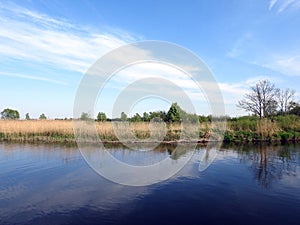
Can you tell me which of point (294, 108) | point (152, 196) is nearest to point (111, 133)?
point (152, 196)

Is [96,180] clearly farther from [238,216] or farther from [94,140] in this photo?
[94,140]

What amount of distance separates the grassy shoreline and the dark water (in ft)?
27.2

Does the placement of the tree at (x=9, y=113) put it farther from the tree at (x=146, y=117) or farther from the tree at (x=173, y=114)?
the tree at (x=146, y=117)

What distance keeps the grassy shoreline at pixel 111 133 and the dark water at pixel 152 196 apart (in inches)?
327

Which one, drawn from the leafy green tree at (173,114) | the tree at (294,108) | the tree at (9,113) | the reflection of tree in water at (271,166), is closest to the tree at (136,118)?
the leafy green tree at (173,114)

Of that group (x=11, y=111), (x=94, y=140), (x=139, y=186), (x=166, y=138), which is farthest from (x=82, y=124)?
(x=11, y=111)

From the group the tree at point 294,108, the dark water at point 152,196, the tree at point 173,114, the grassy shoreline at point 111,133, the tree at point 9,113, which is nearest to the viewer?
the dark water at point 152,196

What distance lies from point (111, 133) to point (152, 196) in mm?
13355

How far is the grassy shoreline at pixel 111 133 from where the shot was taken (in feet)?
67.3

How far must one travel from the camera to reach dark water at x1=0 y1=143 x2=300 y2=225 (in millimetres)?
6273

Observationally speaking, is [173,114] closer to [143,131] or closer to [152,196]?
[143,131]

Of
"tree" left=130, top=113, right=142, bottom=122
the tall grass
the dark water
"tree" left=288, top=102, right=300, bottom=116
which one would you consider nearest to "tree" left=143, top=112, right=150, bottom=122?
"tree" left=130, top=113, right=142, bottom=122

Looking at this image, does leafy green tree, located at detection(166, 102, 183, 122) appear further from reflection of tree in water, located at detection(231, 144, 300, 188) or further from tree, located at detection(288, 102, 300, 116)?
tree, located at detection(288, 102, 300, 116)

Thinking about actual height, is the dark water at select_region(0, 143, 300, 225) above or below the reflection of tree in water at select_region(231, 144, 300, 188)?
below
